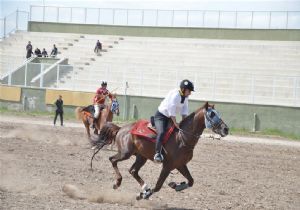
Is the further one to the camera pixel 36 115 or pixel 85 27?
pixel 85 27

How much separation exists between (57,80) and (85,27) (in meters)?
12.1

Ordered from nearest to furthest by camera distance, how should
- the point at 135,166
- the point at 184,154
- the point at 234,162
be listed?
1. the point at 184,154
2. the point at 135,166
3. the point at 234,162

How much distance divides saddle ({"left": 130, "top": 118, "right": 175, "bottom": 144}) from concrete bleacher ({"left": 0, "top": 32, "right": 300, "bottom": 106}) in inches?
909

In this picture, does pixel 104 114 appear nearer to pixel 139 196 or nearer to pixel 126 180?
pixel 126 180

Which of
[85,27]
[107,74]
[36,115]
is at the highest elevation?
[85,27]

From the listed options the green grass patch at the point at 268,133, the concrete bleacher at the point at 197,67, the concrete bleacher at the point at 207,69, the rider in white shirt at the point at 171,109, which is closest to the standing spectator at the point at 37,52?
the concrete bleacher at the point at 197,67

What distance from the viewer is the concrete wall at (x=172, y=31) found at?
45.1 meters

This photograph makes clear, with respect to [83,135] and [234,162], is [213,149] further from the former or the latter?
[83,135]

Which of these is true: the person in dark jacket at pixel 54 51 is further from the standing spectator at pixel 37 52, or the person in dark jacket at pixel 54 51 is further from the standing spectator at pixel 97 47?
the standing spectator at pixel 97 47

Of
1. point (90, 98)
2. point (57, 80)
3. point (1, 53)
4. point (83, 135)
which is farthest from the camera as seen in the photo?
point (1, 53)

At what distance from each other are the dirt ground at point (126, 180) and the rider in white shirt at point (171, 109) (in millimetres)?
1191

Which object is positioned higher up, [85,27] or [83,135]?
[85,27]

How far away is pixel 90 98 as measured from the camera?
40.5 m

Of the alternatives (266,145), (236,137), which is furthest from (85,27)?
(266,145)
